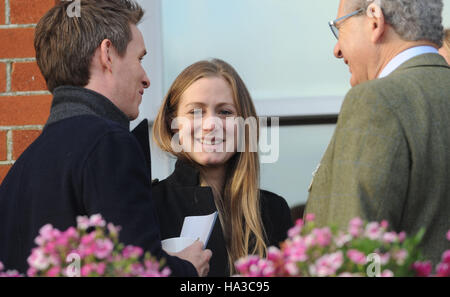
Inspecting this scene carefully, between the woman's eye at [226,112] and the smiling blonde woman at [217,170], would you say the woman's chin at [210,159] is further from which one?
the woman's eye at [226,112]

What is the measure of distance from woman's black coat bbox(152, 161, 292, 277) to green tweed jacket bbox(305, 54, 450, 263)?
33.7 inches

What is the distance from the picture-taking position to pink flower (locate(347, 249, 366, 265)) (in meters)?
1.27

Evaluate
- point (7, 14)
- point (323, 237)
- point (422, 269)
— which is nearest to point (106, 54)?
point (7, 14)

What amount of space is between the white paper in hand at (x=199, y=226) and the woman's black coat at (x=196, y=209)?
0.06 feet

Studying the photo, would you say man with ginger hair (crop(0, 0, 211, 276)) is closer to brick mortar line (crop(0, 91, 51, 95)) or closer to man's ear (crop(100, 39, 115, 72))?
man's ear (crop(100, 39, 115, 72))

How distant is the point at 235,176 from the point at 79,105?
3.30 ft

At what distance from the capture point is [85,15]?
2.53m

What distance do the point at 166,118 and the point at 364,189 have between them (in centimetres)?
151

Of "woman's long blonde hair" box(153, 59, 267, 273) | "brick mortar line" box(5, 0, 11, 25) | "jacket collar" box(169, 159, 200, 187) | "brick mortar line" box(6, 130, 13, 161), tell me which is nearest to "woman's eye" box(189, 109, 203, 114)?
"woman's long blonde hair" box(153, 59, 267, 273)

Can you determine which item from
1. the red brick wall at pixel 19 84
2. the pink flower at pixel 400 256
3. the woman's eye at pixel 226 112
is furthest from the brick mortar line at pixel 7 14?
the pink flower at pixel 400 256

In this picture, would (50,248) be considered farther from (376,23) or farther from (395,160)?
(376,23)
